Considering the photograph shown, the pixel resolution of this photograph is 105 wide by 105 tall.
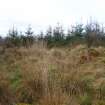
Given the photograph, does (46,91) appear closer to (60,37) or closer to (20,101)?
(20,101)

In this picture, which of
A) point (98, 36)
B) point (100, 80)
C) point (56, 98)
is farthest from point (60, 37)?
point (56, 98)

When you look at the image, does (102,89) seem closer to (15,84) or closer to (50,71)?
(50,71)

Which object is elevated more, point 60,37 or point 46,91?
point 60,37

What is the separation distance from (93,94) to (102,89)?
1.04 feet

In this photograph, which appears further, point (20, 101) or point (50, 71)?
point (50, 71)

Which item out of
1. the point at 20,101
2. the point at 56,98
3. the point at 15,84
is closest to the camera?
the point at 56,98

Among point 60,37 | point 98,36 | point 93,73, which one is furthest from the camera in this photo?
point 60,37

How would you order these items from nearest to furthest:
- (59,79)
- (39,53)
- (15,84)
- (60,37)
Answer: (59,79)
(15,84)
(39,53)
(60,37)

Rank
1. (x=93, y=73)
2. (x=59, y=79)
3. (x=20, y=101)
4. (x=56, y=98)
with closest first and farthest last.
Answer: (x=56, y=98)
(x=20, y=101)
(x=59, y=79)
(x=93, y=73)

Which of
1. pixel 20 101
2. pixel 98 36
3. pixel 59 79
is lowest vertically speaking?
pixel 20 101

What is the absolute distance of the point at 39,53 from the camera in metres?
10.7

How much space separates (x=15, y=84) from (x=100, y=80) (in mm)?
2208

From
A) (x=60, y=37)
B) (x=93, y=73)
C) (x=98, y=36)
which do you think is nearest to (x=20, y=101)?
(x=93, y=73)

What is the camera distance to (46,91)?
6.14m
